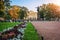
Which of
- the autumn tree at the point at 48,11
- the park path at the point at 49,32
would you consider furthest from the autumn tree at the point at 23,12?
the park path at the point at 49,32

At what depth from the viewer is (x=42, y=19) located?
7.99 m

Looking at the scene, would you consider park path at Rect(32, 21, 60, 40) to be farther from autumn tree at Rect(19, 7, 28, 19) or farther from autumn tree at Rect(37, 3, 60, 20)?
autumn tree at Rect(19, 7, 28, 19)

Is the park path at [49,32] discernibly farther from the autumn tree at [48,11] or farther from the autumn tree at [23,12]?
the autumn tree at [23,12]

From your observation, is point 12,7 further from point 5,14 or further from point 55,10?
point 55,10

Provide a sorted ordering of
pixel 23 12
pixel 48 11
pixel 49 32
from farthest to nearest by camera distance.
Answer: pixel 49 32 → pixel 23 12 → pixel 48 11

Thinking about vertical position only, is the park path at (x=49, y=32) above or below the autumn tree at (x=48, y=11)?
below

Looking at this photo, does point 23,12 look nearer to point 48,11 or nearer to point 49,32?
point 48,11

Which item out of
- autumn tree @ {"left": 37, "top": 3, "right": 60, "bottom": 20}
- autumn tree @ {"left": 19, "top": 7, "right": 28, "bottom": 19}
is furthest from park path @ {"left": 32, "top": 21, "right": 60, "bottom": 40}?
autumn tree @ {"left": 19, "top": 7, "right": 28, "bottom": 19}

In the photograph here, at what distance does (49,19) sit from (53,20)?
13 cm

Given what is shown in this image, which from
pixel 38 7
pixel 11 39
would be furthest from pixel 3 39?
pixel 38 7

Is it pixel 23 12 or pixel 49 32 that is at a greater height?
pixel 23 12

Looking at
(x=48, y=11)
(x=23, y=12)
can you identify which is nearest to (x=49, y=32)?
(x=23, y=12)

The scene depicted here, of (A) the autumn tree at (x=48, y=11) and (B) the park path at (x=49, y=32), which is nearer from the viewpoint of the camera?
(A) the autumn tree at (x=48, y=11)

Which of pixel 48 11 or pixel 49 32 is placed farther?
pixel 49 32
